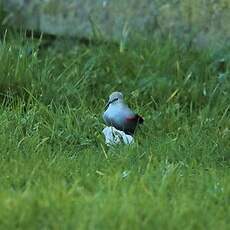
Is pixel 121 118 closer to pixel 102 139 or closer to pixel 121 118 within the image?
pixel 121 118

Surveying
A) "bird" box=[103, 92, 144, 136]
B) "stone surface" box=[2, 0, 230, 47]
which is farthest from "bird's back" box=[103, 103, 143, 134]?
"stone surface" box=[2, 0, 230, 47]

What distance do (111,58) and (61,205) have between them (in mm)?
2265

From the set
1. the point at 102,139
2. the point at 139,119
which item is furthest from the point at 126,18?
the point at 102,139

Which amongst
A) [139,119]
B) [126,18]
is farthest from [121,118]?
[126,18]

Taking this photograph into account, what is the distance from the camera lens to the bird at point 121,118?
4.37 m

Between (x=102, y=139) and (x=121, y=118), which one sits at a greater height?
(x=121, y=118)

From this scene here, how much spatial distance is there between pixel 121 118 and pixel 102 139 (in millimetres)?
143

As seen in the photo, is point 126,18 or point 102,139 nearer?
point 102,139

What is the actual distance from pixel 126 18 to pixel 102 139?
5.78 ft

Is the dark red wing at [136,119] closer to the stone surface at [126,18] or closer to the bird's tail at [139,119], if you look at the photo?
the bird's tail at [139,119]

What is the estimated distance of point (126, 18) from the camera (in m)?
5.93

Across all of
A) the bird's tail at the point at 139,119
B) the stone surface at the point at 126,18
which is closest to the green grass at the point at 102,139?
the bird's tail at the point at 139,119

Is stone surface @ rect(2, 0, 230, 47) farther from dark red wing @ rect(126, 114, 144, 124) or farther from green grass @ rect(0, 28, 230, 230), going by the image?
dark red wing @ rect(126, 114, 144, 124)

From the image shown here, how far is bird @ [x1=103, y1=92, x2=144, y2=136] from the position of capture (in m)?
4.37
